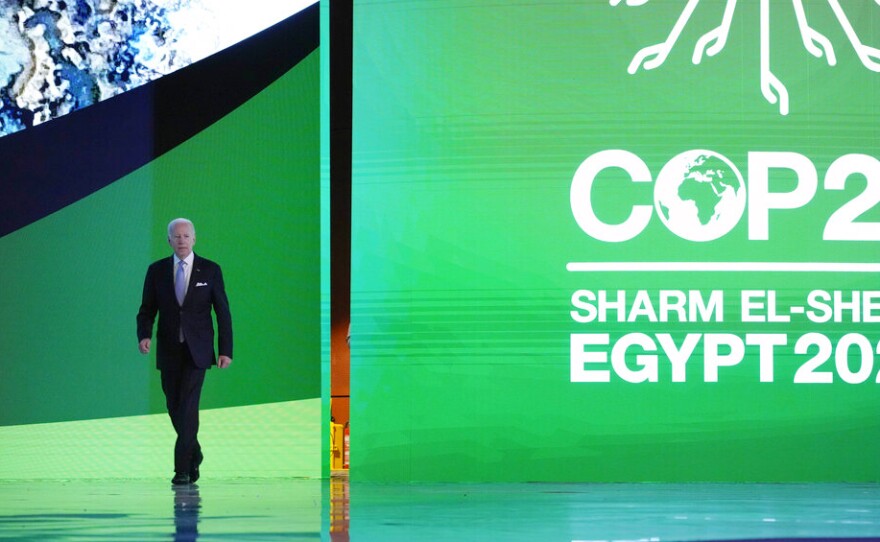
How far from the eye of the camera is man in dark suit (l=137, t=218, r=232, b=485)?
6.96 m

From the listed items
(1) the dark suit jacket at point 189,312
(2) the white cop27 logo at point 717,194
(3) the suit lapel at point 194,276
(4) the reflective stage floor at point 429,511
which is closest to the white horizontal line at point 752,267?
(2) the white cop27 logo at point 717,194

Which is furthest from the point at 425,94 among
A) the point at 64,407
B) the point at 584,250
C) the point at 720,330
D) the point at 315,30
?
the point at 64,407

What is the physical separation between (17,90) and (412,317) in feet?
9.26

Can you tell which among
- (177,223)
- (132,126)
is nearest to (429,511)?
(177,223)

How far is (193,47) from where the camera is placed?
7344 mm

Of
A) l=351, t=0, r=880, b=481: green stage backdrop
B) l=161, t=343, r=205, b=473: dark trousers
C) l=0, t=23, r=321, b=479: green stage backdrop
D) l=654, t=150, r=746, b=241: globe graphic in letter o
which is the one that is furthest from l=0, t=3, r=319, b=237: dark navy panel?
l=654, t=150, r=746, b=241: globe graphic in letter o

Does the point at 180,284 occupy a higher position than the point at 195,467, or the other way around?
the point at 180,284

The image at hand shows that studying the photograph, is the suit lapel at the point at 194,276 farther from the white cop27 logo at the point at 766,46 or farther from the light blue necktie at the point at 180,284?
the white cop27 logo at the point at 766,46

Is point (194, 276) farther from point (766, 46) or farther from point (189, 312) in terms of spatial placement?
point (766, 46)

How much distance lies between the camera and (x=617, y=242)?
6.93m

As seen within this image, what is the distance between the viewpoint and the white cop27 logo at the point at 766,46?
7.01 meters

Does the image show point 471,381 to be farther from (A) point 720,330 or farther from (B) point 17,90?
(B) point 17,90

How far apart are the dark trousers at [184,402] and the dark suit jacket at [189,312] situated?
6 centimetres

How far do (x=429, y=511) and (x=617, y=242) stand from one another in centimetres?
252
